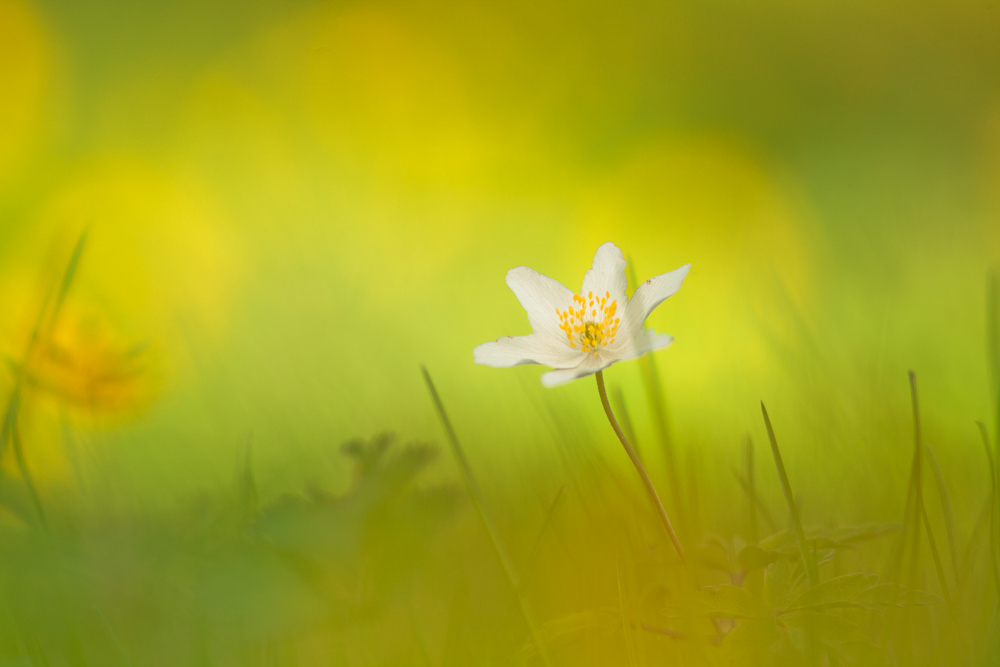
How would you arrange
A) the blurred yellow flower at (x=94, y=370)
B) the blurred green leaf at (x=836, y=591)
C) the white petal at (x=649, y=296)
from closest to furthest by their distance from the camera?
the blurred green leaf at (x=836, y=591) < the white petal at (x=649, y=296) < the blurred yellow flower at (x=94, y=370)

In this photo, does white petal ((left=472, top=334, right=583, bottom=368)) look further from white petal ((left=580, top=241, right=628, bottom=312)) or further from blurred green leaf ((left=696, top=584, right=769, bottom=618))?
blurred green leaf ((left=696, top=584, right=769, bottom=618))

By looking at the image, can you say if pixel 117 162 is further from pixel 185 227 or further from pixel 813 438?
pixel 813 438

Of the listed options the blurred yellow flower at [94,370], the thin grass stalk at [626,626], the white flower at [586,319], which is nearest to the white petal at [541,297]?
the white flower at [586,319]

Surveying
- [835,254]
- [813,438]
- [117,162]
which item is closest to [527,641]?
Answer: [813,438]

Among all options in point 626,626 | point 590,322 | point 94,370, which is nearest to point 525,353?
point 590,322

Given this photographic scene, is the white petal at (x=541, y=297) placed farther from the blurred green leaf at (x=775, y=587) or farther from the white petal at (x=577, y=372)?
the blurred green leaf at (x=775, y=587)

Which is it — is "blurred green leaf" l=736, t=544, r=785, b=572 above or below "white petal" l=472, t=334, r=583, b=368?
below

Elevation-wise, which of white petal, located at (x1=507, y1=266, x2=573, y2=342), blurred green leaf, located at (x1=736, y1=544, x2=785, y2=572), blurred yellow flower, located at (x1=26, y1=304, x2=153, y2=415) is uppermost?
blurred yellow flower, located at (x1=26, y1=304, x2=153, y2=415)

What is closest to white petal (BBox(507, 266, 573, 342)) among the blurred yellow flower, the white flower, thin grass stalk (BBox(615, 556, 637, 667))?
the white flower
